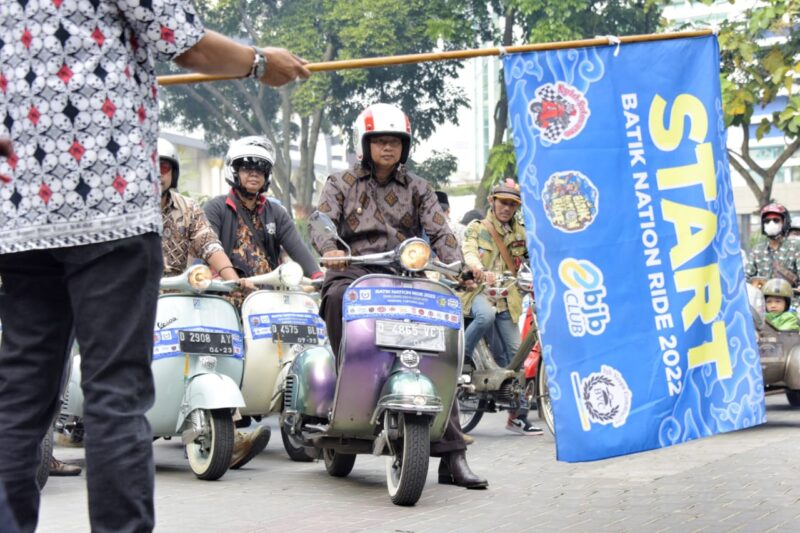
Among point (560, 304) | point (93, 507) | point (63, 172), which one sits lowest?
point (93, 507)

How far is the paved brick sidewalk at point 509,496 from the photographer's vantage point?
19.4ft

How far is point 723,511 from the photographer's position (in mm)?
6078

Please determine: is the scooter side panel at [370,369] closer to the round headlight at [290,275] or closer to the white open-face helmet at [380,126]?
the white open-face helmet at [380,126]

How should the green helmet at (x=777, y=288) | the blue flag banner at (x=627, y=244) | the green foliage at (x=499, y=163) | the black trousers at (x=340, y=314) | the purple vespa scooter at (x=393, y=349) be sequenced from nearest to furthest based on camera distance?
the blue flag banner at (x=627, y=244), the purple vespa scooter at (x=393, y=349), the black trousers at (x=340, y=314), the green helmet at (x=777, y=288), the green foliage at (x=499, y=163)


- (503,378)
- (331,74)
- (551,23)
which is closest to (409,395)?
(503,378)

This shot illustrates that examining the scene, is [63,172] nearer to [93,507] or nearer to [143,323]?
[143,323]

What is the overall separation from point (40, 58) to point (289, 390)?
4.58 metres

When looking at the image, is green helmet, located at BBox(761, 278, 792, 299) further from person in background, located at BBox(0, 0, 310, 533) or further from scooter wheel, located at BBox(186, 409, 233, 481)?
person in background, located at BBox(0, 0, 310, 533)

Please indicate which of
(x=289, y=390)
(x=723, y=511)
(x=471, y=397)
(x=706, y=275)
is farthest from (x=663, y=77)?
(x=471, y=397)

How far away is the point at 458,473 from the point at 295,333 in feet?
5.92

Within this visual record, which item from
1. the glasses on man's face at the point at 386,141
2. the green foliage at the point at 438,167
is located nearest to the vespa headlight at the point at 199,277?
the glasses on man's face at the point at 386,141

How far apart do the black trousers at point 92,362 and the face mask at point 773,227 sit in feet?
34.0

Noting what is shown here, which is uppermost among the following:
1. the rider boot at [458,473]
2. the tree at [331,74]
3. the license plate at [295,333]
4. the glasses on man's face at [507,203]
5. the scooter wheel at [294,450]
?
the tree at [331,74]

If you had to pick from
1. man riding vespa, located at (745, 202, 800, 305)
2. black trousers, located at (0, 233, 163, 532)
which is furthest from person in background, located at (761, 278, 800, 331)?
black trousers, located at (0, 233, 163, 532)
